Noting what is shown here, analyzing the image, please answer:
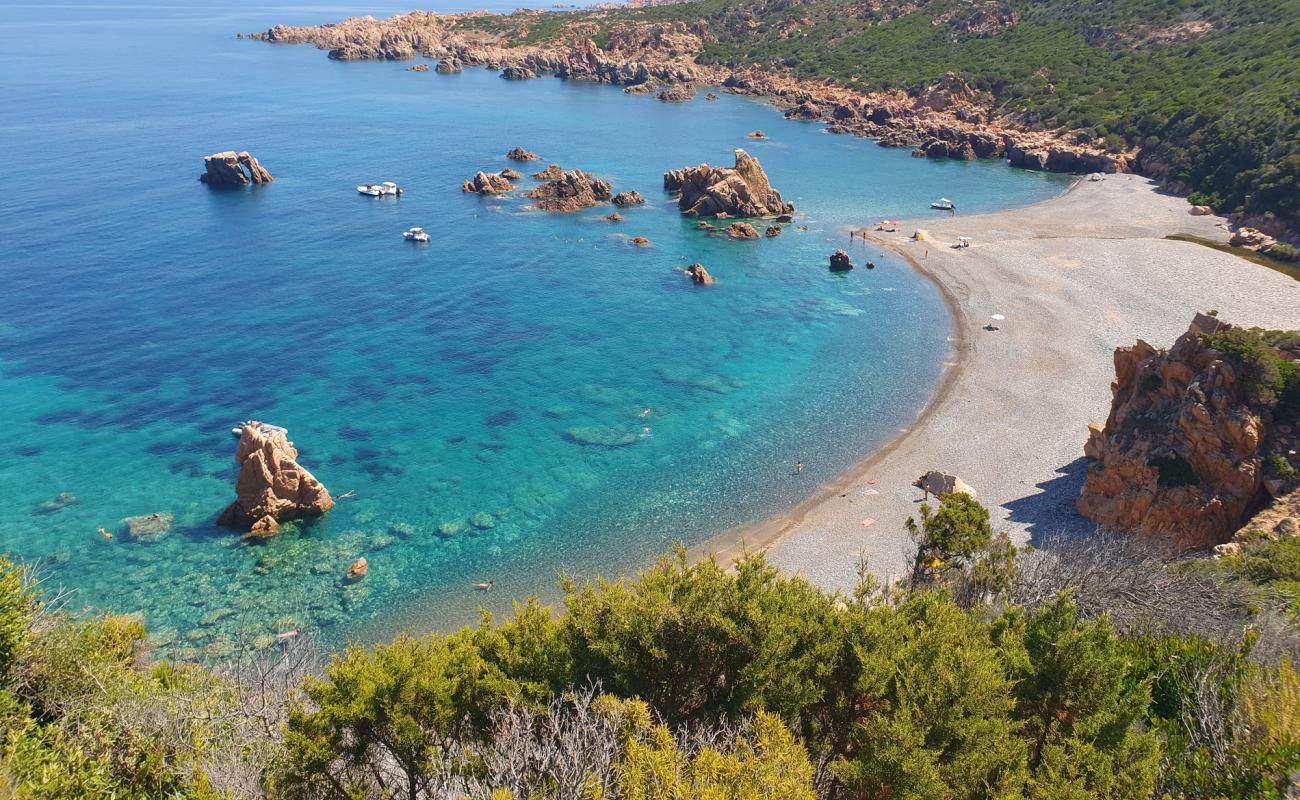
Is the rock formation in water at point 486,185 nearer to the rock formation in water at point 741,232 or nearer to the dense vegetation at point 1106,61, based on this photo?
the rock formation in water at point 741,232

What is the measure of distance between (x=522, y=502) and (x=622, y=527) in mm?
5133

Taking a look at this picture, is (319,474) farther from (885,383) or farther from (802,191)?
(802,191)

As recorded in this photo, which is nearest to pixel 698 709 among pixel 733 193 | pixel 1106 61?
pixel 733 193

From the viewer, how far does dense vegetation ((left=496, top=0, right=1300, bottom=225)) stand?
75.8 m

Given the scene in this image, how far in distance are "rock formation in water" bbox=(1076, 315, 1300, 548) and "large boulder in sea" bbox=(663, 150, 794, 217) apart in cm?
5096

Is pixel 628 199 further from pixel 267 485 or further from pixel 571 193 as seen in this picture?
pixel 267 485

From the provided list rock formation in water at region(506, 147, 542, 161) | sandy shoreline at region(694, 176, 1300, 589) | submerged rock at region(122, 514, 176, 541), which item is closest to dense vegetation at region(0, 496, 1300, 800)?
sandy shoreline at region(694, 176, 1300, 589)

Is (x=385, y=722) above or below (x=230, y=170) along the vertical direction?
above

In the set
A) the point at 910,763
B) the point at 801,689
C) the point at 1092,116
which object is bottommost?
the point at 801,689

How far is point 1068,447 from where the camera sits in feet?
125

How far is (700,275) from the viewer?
62.3 meters

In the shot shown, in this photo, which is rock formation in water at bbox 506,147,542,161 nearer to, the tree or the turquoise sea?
the turquoise sea

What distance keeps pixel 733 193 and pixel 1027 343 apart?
36.3 m

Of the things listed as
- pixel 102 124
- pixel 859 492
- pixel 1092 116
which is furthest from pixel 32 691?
pixel 1092 116
